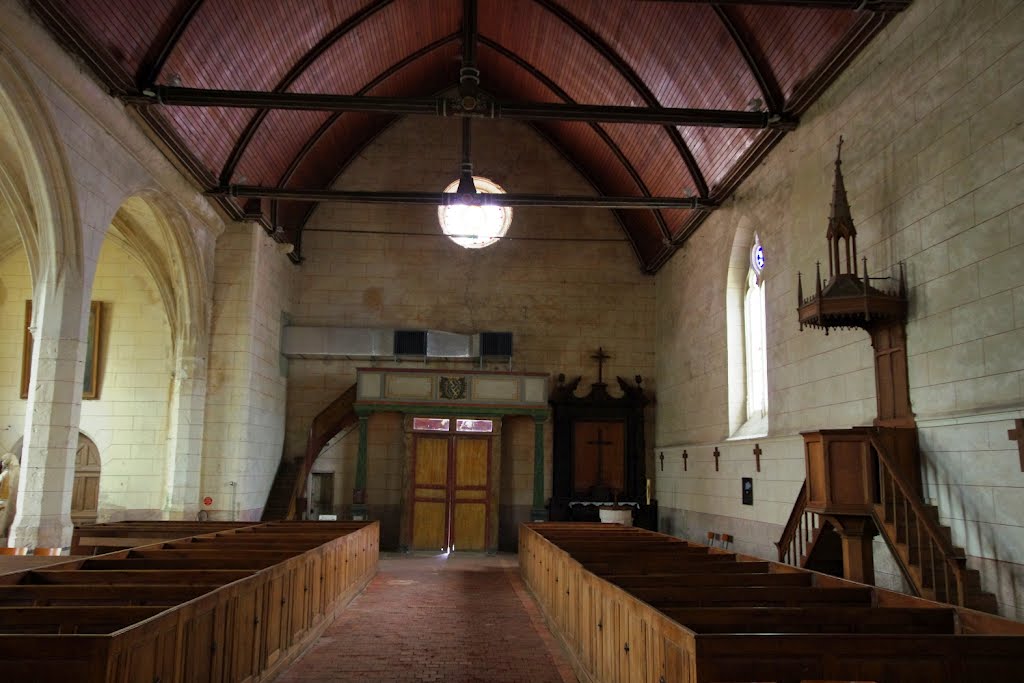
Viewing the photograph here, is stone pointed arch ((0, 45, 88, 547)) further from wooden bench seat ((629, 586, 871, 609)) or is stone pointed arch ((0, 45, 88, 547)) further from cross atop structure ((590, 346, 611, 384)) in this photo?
cross atop structure ((590, 346, 611, 384))

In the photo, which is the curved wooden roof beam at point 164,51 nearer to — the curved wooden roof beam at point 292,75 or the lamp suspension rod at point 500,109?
the lamp suspension rod at point 500,109

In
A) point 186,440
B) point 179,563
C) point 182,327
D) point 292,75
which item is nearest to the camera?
point 179,563

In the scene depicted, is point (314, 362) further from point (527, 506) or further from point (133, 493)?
point (527, 506)

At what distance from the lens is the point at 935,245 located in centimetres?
716

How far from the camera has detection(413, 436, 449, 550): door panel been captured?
49.9 feet

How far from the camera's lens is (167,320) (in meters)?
14.4

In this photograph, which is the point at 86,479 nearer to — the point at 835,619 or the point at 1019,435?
the point at 835,619

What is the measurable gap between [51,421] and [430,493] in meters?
7.78

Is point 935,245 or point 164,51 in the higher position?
point 164,51

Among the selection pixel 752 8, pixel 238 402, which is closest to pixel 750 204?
pixel 752 8

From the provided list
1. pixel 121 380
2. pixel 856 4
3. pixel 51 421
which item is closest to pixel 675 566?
pixel 856 4

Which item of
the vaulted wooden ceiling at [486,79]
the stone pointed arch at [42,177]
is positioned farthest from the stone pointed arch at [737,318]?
the stone pointed arch at [42,177]

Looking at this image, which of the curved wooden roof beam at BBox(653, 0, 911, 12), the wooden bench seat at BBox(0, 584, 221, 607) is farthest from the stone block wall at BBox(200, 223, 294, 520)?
the curved wooden roof beam at BBox(653, 0, 911, 12)

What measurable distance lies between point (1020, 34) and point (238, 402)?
11.5 metres
